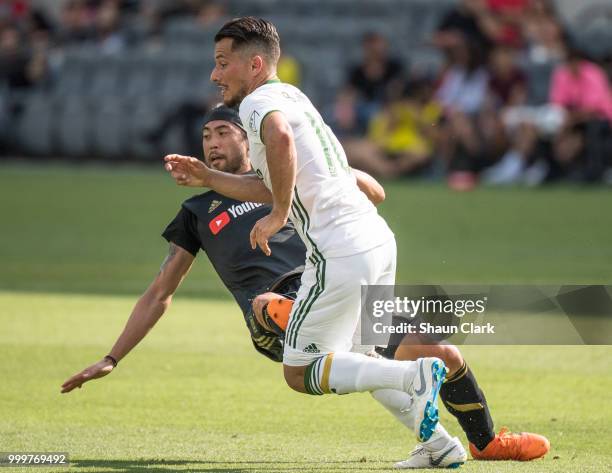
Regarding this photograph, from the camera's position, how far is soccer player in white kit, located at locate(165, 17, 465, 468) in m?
5.97

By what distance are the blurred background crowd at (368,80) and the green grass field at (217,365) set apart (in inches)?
138

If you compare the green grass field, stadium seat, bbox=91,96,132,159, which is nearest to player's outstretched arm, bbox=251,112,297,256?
the green grass field

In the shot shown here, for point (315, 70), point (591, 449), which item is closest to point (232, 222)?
point (591, 449)

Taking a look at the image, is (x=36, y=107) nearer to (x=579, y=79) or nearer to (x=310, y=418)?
(x=579, y=79)

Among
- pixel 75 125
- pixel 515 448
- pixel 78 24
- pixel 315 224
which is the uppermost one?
pixel 315 224

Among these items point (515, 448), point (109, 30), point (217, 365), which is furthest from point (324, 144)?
point (109, 30)

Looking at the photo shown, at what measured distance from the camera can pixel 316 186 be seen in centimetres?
616

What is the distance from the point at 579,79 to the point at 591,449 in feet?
53.6

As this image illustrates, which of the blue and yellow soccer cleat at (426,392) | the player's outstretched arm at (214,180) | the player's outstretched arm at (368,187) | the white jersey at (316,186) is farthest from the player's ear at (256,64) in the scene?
the blue and yellow soccer cleat at (426,392)

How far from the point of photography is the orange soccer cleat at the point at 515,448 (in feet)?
22.3

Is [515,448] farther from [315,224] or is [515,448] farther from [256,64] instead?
[256,64]

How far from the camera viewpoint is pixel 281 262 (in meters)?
7.43

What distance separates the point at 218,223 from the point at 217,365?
2.48 metres

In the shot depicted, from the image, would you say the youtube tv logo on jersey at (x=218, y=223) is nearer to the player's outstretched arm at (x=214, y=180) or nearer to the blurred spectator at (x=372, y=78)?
the player's outstretched arm at (x=214, y=180)
